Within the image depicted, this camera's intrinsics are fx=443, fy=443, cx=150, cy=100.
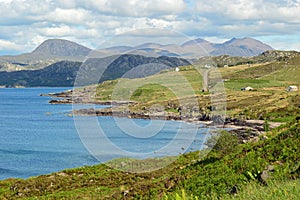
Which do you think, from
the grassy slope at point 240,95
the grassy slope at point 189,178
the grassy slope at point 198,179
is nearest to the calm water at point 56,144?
the grassy slope at point 240,95

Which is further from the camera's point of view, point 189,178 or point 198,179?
point 189,178

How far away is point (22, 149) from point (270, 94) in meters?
83.0

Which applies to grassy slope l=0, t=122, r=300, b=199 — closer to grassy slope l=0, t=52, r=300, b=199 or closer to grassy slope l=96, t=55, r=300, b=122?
grassy slope l=0, t=52, r=300, b=199

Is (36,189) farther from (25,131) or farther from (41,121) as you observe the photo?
(41,121)

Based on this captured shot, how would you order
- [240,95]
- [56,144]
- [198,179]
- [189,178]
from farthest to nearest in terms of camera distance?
1. [240,95]
2. [56,144]
3. [189,178]
4. [198,179]

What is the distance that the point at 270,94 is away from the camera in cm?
13688

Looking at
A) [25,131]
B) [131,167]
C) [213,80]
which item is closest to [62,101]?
[213,80]

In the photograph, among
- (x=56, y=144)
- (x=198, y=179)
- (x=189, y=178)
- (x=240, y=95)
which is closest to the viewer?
(x=198, y=179)

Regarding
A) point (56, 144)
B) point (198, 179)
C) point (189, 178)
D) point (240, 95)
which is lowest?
point (56, 144)

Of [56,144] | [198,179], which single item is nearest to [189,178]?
[198,179]

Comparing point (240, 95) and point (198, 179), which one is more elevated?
point (198, 179)

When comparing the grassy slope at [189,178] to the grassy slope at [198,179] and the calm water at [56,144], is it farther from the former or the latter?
the calm water at [56,144]

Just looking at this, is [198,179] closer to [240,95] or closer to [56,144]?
[56,144]

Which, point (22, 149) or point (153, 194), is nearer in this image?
point (153, 194)
